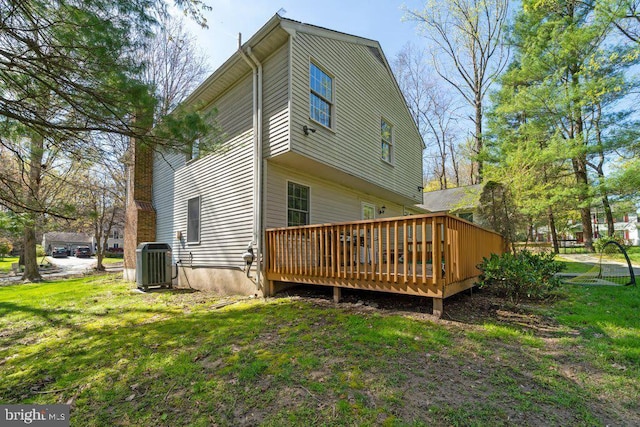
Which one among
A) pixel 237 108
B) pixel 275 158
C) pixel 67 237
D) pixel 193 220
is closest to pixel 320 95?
pixel 275 158

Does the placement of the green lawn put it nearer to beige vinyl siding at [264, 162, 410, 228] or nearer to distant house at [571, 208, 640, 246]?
beige vinyl siding at [264, 162, 410, 228]

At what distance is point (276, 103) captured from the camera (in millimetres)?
6359

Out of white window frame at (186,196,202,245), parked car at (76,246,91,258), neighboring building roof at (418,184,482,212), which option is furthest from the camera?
parked car at (76,246,91,258)

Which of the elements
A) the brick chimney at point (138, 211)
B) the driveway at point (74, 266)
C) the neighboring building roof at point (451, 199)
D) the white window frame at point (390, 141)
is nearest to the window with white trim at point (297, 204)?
the white window frame at point (390, 141)

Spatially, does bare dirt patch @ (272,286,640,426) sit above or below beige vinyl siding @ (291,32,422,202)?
below

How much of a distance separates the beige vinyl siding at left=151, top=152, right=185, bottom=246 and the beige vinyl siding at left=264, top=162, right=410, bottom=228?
4233mm

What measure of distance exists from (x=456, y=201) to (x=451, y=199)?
0.83 m

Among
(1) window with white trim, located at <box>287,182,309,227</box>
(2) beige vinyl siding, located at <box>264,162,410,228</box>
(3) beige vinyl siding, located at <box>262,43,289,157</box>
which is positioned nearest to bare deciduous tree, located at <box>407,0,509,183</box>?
(2) beige vinyl siding, located at <box>264,162,410,228</box>

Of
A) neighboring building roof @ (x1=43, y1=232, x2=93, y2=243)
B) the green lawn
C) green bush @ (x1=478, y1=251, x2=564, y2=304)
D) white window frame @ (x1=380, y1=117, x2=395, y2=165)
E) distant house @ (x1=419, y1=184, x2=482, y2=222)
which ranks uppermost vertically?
white window frame @ (x1=380, y1=117, x2=395, y2=165)

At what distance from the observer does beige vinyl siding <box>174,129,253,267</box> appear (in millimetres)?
6891

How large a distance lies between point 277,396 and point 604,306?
5.77 meters

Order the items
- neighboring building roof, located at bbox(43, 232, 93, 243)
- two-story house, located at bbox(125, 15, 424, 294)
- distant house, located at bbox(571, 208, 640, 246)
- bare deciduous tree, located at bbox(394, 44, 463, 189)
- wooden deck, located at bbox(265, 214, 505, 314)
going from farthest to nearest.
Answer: neighboring building roof, located at bbox(43, 232, 93, 243) → bare deciduous tree, located at bbox(394, 44, 463, 189) → distant house, located at bbox(571, 208, 640, 246) → two-story house, located at bbox(125, 15, 424, 294) → wooden deck, located at bbox(265, 214, 505, 314)

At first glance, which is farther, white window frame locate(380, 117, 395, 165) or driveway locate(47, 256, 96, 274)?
driveway locate(47, 256, 96, 274)

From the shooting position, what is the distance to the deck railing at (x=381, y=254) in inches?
167
